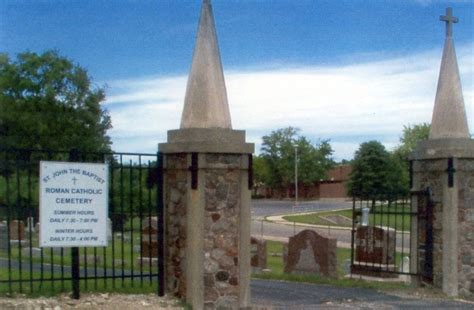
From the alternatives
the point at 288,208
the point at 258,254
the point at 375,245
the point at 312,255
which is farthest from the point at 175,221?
the point at 288,208

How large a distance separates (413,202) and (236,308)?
501cm

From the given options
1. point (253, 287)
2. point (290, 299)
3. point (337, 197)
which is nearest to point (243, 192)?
point (290, 299)

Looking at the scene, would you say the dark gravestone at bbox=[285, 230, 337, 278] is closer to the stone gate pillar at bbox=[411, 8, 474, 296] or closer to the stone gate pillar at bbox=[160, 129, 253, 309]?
the stone gate pillar at bbox=[411, 8, 474, 296]

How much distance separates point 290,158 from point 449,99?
237 feet

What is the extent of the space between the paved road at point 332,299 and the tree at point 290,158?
70.4 metres

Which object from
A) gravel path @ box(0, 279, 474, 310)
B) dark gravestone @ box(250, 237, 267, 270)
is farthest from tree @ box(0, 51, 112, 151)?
gravel path @ box(0, 279, 474, 310)

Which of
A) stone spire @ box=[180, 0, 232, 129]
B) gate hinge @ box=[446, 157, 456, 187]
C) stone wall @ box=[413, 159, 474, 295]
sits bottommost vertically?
stone wall @ box=[413, 159, 474, 295]

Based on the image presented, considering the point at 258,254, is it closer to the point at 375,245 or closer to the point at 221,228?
the point at 375,245

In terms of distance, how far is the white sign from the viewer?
10.5 m

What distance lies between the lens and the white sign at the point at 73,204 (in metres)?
10.5

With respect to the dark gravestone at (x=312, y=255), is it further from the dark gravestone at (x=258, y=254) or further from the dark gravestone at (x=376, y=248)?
the dark gravestone at (x=258, y=254)

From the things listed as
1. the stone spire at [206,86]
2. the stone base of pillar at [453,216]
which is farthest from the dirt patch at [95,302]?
the stone base of pillar at [453,216]

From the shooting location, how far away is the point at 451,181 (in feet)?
46.3

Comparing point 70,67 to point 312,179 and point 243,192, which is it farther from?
point 243,192
